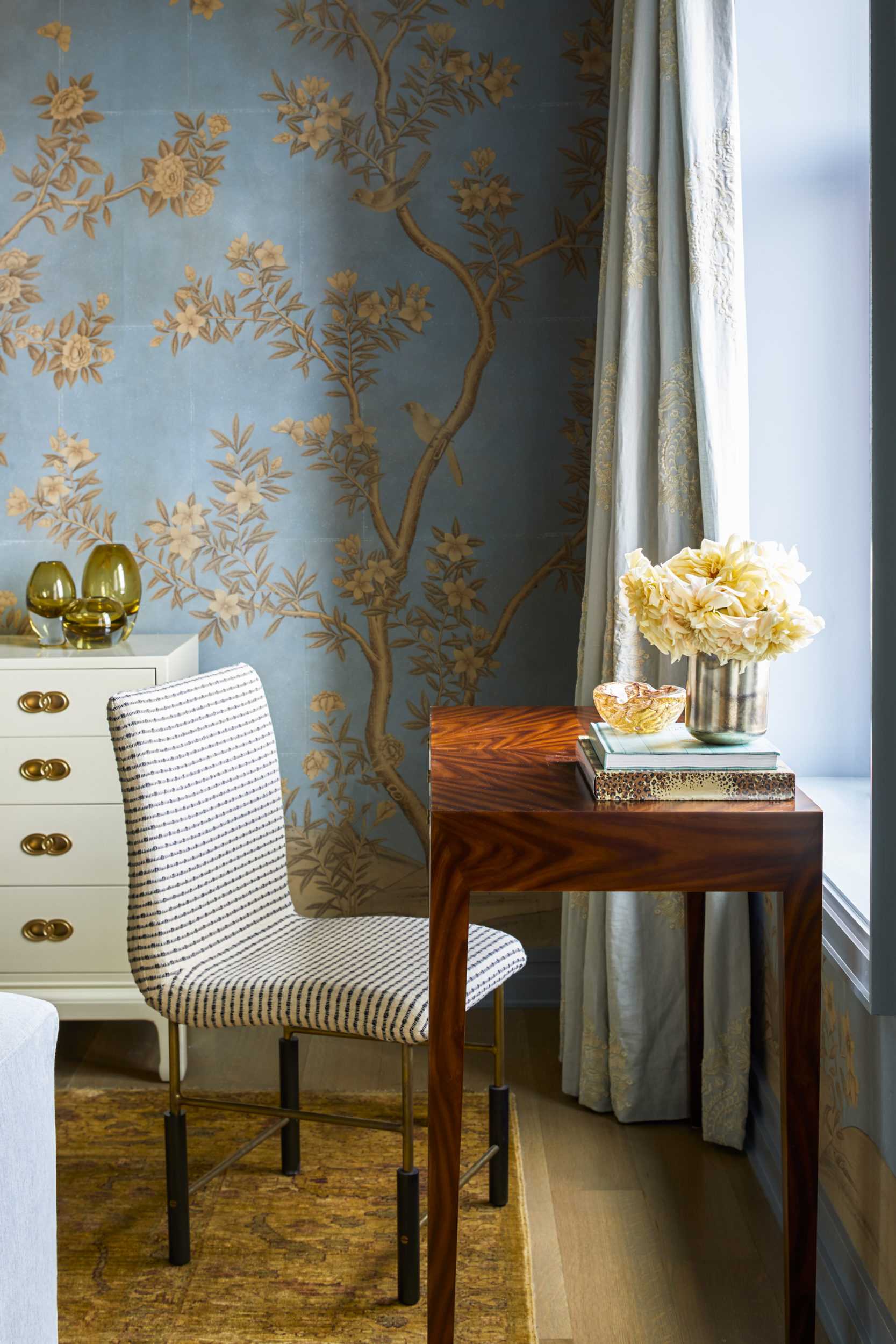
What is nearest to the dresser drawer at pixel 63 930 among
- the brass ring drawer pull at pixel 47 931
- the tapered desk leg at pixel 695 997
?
the brass ring drawer pull at pixel 47 931

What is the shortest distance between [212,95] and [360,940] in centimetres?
195

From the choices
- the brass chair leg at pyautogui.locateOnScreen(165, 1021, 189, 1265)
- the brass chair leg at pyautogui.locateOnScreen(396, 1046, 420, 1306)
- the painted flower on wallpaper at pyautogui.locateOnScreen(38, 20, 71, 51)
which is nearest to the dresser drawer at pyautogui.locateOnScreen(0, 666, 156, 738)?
the brass chair leg at pyautogui.locateOnScreen(165, 1021, 189, 1265)

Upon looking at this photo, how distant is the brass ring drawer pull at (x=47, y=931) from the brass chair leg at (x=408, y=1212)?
1.05 metres

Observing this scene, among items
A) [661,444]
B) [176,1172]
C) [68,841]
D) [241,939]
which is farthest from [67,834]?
[661,444]

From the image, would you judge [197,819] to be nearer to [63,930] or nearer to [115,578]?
[63,930]

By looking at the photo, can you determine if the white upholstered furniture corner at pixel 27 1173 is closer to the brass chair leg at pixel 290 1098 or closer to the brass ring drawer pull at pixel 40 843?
the brass chair leg at pixel 290 1098

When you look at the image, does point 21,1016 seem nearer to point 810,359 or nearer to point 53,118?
point 810,359

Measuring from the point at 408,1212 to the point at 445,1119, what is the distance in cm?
26

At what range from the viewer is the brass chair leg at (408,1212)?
1.73 metres

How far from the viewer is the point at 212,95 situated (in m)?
2.78

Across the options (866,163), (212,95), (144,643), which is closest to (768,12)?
(866,163)

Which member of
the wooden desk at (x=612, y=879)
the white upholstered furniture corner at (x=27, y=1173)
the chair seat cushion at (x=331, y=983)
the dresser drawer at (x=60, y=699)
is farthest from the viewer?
the dresser drawer at (x=60, y=699)

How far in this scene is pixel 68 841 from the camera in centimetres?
254

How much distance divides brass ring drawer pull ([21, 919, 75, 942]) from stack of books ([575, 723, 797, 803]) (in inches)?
57.2
